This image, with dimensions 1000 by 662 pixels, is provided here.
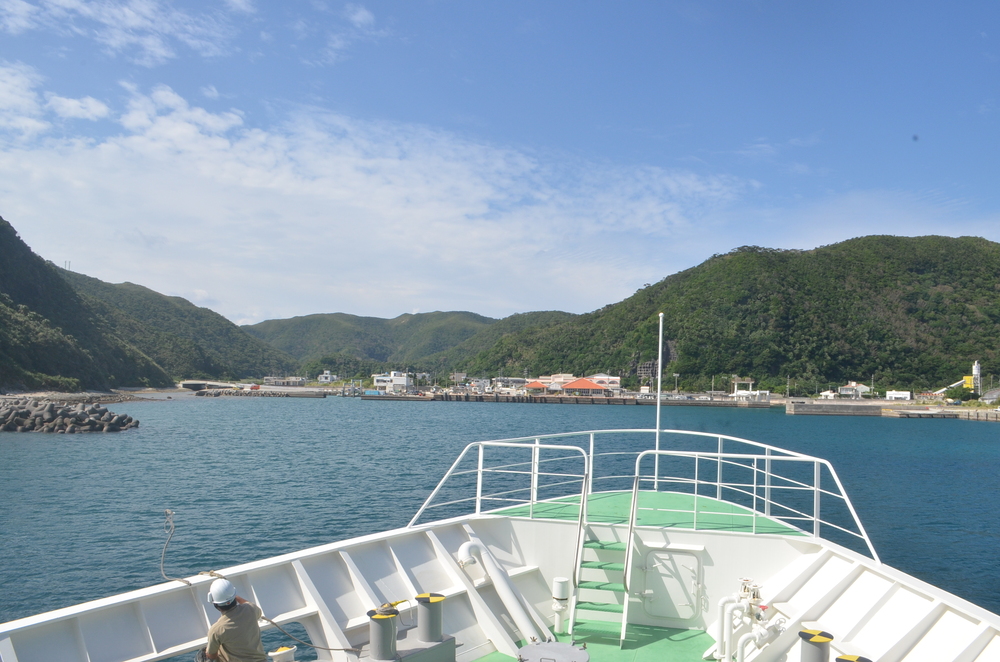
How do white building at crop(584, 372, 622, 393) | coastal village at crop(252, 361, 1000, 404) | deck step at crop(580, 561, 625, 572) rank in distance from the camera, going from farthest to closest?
white building at crop(584, 372, 622, 393), coastal village at crop(252, 361, 1000, 404), deck step at crop(580, 561, 625, 572)

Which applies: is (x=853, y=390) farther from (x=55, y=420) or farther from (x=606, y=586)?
(x=606, y=586)

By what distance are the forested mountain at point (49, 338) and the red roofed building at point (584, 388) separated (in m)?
90.1

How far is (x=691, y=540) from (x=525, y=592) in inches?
82.8

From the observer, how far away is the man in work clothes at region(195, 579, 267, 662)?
4227 mm

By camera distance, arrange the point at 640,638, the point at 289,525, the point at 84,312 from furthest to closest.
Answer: the point at 84,312 → the point at 289,525 → the point at 640,638

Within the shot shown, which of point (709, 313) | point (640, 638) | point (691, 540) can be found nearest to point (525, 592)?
point (640, 638)

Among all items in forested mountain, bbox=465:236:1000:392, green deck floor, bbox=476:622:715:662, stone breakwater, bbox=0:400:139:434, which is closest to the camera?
green deck floor, bbox=476:622:715:662

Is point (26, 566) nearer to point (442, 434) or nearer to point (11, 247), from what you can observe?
point (442, 434)

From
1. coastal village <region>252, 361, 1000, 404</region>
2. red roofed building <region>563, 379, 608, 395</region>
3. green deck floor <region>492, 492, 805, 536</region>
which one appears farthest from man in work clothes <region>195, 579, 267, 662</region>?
red roofed building <region>563, 379, 608, 395</region>

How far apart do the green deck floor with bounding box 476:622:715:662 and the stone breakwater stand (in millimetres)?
50578

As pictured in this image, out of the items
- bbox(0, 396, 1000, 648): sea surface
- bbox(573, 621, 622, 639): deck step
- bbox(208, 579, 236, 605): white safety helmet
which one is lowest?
bbox(0, 396, 1000, 648): sea surface

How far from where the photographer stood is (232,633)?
4254mm

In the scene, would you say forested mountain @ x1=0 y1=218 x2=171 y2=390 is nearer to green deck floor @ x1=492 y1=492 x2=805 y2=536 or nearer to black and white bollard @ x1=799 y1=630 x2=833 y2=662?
green deck floor @ x1=492 y1=492 x2=805 y2=536

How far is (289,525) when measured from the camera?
57.4 feet
